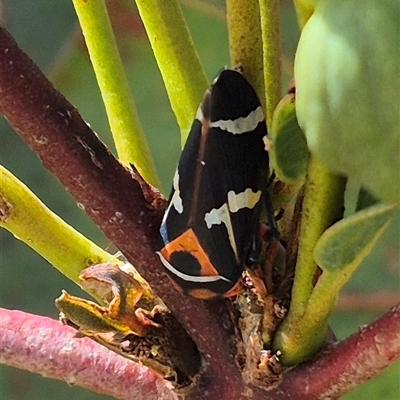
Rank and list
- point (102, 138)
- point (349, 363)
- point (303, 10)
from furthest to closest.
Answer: point (102, 138)
point (349, 363)
point (303, 10)

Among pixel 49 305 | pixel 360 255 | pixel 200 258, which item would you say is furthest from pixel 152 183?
pixel 49 305

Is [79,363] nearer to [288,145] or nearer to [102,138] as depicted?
[288,145]

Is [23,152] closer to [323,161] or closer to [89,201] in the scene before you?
[89,201]

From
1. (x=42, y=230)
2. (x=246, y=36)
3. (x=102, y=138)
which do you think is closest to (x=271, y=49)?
(x=246, y=36)

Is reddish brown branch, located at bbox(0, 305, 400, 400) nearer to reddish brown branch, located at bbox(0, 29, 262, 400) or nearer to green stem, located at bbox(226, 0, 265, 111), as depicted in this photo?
reddish brown branch, located at bbox(0, 29, 262, 400)

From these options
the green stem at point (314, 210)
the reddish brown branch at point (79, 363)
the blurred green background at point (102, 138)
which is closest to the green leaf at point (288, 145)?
the green stem at point (314, 210)

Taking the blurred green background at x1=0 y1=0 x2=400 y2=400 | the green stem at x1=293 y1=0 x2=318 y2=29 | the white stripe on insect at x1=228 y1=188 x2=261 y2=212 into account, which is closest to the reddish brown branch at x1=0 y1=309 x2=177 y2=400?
the white stripe on insect at x1=228 y1=188 x2=261 y2=212
